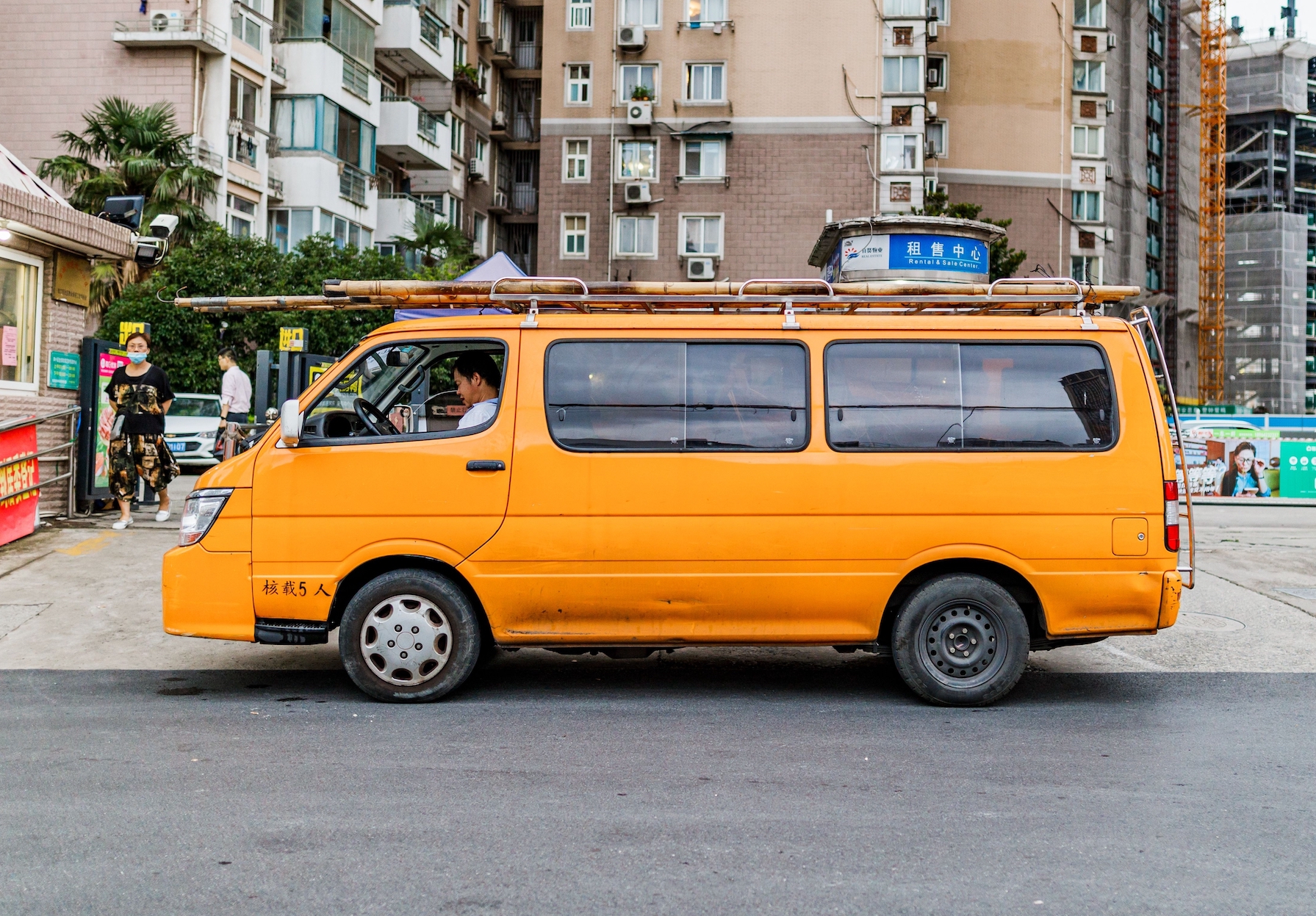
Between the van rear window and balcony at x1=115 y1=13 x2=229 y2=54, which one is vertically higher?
balcony at x1=115 y1=13 x2=229 y2=54

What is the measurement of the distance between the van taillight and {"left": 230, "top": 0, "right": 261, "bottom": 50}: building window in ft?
102

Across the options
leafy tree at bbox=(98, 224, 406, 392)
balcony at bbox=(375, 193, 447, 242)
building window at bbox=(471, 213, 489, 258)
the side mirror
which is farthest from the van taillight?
building window at bbox=(471, 213, 489, 258)

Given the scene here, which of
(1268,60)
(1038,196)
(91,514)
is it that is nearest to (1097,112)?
(1038,196)

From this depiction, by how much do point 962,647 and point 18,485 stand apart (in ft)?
29.2

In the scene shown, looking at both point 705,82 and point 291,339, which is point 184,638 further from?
point 705,82

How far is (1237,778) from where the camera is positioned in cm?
548

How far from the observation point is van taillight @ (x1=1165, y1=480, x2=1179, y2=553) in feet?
22.1

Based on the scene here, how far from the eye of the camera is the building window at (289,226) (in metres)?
35.0

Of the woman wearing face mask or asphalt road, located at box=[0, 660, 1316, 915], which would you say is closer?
asphalt road, located at box=[0, 660, 1316, 915]

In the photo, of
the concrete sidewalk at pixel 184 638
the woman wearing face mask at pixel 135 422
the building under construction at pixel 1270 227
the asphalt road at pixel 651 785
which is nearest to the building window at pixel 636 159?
the woman wearing face mask at pixel 135 422

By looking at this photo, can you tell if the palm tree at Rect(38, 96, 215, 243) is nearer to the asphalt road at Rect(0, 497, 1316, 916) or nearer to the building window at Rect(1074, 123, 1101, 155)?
the asphalt road at Rect(0, 497, 1316, 916)

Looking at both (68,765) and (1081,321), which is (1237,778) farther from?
(68,765)

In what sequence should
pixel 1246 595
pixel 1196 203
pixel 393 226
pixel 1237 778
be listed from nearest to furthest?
pixel 1237 778 → pixel 1246 595 → pixel 393 226 → pixel 1196 203

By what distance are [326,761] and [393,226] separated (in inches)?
1408
